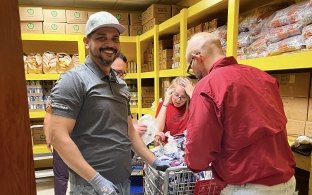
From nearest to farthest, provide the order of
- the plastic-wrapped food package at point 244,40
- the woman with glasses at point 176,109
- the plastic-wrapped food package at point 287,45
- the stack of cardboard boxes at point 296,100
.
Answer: the plastic-wrapped food package at point 287,45 → the stack of cardboard boxes at point 296,100 → the plastic-wrapped food package at point 244,40 → the woman with glasses at point 176,109

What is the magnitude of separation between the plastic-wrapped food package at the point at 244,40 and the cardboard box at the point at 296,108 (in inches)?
19.7

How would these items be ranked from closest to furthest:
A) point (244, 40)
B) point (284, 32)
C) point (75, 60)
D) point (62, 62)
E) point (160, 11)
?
point (284, 32), point (244, 40), point (160, 11), point (62, 62), point (75, 60)

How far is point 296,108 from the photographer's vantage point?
63.8 inches

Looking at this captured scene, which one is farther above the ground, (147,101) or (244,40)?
(244,40)

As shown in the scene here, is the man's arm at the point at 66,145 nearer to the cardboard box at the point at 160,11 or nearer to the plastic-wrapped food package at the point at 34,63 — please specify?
the cardboard box at the point at 160,11

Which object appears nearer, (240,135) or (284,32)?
(240,135)

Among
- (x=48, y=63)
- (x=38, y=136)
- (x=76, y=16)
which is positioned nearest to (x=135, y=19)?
(x=76, y=16)

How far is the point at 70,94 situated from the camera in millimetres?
1226

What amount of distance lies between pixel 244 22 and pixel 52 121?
63.4 inches

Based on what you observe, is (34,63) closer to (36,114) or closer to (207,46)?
(36,114)

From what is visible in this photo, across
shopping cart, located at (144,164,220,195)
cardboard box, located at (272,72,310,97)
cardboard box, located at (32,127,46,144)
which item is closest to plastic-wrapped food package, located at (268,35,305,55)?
cardboard box, located at (272,72,310,97)

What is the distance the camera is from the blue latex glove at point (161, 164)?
144 centimetres

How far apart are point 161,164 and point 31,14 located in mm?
3396

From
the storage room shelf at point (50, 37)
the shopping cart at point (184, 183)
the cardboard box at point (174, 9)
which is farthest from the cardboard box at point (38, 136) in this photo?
the shopping cart at point (184, 183)
